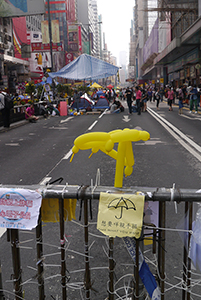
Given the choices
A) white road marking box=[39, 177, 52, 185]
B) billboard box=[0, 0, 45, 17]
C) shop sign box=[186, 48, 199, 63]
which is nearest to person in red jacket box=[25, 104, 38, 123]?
white road marking box=[39, 177, 52, 185]

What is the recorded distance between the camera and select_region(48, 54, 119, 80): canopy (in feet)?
84.3

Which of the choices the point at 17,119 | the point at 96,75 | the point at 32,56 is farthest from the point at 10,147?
the point at 32,56

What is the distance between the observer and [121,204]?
2.22 m

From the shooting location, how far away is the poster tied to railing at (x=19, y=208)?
231 cm

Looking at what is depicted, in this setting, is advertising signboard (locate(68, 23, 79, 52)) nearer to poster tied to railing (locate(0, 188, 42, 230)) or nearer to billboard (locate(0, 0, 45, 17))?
billboard (locate(0, 0, 45, 17))

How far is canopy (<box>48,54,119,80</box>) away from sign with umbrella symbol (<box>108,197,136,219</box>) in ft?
79.1

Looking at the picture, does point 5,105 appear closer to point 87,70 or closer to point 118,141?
point 87,70

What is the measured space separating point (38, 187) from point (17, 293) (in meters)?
0.90

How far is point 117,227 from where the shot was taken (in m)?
2.24

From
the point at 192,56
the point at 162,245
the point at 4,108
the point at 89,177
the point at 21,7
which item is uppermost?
the point at 21,7

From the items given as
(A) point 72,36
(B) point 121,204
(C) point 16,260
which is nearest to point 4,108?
(C) point 16,260

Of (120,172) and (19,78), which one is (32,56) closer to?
(19,78)

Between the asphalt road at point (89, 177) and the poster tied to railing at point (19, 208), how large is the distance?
35 cm

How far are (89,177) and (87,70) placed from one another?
67.0 ft
